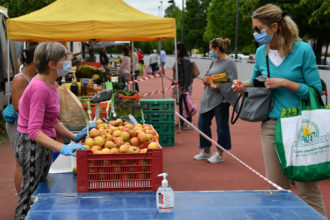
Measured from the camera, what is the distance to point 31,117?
10.2 feet

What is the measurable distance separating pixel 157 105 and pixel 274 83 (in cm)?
575

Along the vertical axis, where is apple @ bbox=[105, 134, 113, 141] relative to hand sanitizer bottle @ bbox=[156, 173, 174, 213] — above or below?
above

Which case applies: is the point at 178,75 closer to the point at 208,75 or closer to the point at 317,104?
the point at 208,75

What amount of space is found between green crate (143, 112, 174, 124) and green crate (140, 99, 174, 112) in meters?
0.09

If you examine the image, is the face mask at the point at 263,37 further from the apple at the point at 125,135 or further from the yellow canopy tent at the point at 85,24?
the yellow canopy tent at the point at 85,24

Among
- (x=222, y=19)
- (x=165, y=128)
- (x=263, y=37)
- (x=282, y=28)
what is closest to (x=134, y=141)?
(x=263, y=37)

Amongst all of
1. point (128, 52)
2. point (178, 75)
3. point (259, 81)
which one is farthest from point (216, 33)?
point (259, 81)

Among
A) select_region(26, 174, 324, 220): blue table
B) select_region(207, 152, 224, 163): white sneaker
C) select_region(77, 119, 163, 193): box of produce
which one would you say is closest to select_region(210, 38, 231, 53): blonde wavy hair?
select_region(207, 152, 224, 163): white sneaker

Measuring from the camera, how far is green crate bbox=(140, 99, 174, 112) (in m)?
8.85

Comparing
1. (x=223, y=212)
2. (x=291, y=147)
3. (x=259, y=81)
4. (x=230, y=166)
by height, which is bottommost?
(x=230, y=166)

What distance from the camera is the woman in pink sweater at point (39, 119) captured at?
3.12 m

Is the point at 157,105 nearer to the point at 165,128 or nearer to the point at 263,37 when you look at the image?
the point at 165,128

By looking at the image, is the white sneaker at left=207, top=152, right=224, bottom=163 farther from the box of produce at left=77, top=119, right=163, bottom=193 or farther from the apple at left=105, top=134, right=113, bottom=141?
the box of produce at left=77, top=119, right=163, bottom=193

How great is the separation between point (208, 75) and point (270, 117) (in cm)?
391
